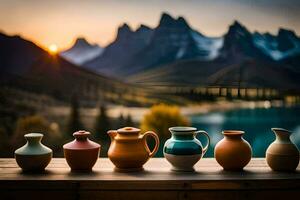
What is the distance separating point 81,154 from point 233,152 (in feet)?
2.56

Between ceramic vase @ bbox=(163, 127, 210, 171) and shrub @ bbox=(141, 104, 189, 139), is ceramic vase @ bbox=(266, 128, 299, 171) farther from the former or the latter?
shrub @ bbox=(141, 104, 189, 139)

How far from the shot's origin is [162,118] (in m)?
3.92

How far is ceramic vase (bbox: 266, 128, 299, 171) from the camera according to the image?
230cm

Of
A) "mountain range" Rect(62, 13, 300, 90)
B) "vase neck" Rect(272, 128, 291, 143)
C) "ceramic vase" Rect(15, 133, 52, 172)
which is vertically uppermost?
"mountain range" Rect(62, 13, 300, 90)

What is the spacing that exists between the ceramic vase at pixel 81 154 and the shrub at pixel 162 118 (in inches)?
62.1

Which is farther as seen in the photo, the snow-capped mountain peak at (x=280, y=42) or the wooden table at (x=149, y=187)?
the snow-capped mountain peak at (x=280, y=42)

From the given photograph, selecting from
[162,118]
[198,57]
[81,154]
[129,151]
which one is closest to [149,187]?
[129,151]

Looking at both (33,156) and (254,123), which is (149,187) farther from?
(254,123)

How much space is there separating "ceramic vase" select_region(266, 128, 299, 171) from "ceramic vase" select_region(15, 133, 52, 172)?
1171 mm

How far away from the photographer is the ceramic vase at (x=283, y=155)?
2.30 meters

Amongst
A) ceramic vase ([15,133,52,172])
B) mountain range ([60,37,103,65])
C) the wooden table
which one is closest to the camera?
the wooden table

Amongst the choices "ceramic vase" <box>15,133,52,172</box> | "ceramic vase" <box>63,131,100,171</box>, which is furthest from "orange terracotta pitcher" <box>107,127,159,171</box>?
"ceramic vase" <box>15,133,52,172</box>

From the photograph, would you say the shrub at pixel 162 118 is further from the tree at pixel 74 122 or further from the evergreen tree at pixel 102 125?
the tree at pixel 74 122

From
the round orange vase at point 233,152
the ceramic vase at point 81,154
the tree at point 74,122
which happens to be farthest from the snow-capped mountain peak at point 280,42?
the ceramic vase at point 81,154
